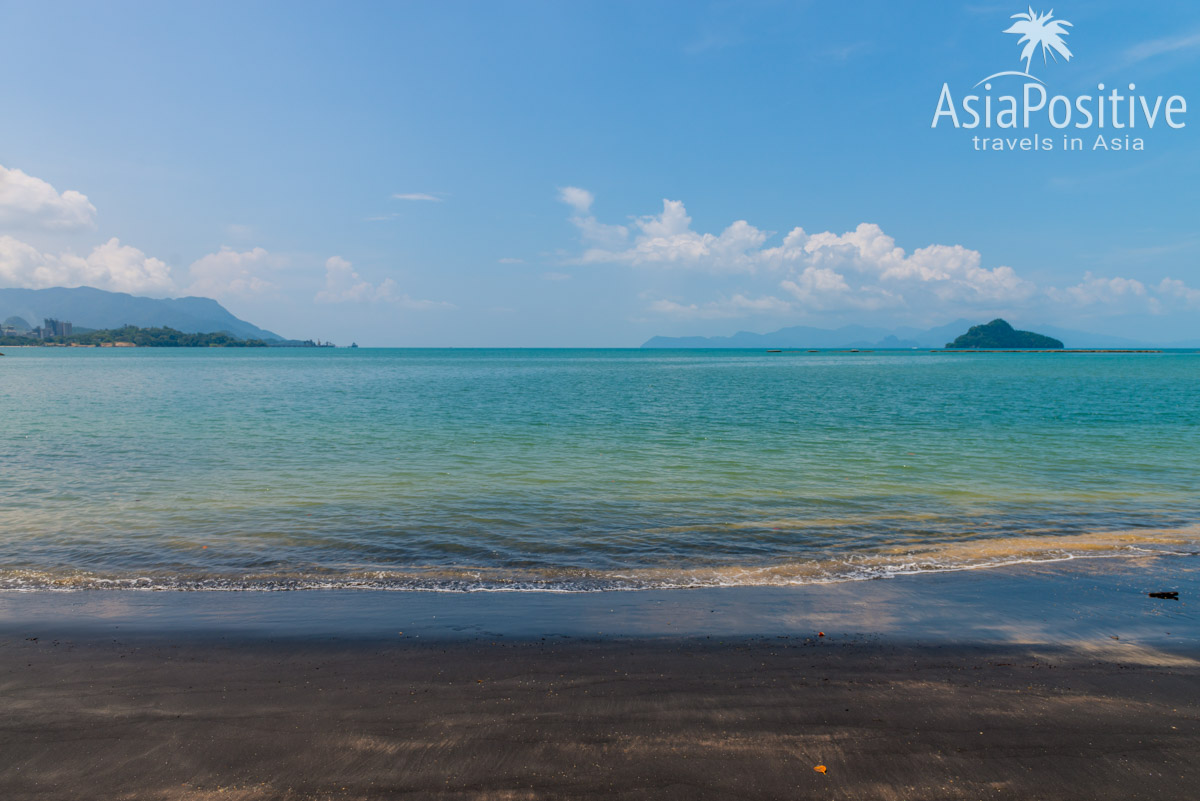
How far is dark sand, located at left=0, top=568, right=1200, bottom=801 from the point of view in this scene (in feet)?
18.6

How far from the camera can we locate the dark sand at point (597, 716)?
5680mm

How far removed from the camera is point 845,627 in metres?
9.19

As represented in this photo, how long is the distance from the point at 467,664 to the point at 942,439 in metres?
30.3

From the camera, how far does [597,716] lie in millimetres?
6715

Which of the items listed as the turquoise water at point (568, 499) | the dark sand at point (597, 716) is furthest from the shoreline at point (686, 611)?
the turquoise water at point (568, 499)

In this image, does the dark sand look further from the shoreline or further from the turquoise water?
the turquoise water

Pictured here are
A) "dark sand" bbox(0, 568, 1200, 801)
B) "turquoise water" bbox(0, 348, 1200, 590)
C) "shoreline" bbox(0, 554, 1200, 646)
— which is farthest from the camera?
"turquoise water" bbox(0, 348, 1200, 590)

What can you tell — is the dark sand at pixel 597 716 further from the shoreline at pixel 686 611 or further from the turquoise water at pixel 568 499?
the turquoise water at pixel 568 499

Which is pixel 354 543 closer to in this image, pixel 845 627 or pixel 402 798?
pixel 402 798

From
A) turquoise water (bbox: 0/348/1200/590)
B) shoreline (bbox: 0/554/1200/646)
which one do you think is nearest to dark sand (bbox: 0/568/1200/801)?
shoreline (bbox: 0/554/1200/646)

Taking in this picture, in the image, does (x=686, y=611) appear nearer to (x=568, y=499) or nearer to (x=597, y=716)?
(x=597, y=716)

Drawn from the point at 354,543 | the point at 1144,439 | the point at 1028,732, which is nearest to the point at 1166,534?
the point at 1028,732

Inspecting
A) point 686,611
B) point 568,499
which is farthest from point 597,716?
point 568,499

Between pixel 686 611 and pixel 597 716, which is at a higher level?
pixel 597 716
